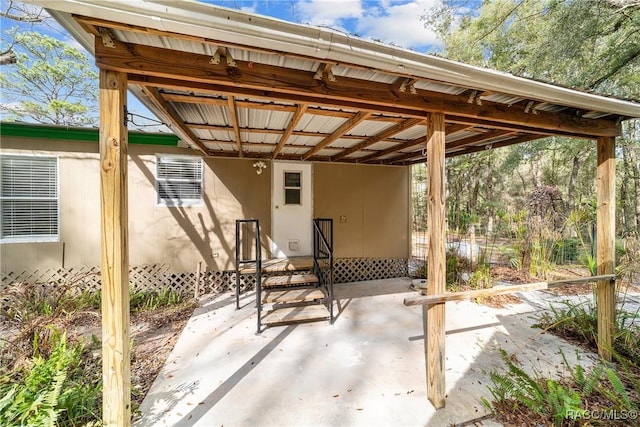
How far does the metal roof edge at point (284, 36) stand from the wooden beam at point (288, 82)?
11.6 inches

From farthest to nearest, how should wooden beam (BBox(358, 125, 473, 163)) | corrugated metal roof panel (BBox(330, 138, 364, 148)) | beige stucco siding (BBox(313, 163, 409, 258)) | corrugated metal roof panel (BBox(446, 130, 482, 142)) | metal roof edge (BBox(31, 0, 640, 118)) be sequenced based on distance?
1. beige stucco siding (BBox(313, 163, 409, 258))
2. corrugated metal roof panel (BBox(330, 138, 364, 148))
3. corrugated metal roof panel (BBox(446, 130, 482, 142))
4. wooden beam (BBox(358, 125, 473, 163))
5. metal roof edge (BBox(31, 0, 640, 118))

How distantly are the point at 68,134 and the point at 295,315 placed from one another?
5100 millimetres

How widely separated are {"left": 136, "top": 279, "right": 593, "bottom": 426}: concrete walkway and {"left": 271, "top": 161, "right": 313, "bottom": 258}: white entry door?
1.74 meters

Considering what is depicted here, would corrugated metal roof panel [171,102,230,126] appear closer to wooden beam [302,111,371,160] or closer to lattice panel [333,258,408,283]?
wooden beam [302,111,371,160]

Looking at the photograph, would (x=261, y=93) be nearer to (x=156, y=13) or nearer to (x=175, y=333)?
(x=156, y=13)

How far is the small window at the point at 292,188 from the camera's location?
18.5 ft

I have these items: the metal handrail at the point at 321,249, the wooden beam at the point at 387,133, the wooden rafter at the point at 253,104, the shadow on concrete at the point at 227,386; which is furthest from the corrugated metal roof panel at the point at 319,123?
the shadow on concrete at the point at 227,386

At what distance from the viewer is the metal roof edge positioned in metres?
1.26

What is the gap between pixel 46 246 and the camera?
452 cm

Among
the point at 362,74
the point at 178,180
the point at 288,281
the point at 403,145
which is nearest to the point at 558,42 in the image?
the point at 403,145

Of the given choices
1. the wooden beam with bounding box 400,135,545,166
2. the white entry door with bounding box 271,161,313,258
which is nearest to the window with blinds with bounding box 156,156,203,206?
the white entry door with bounding box 271,161,313,258

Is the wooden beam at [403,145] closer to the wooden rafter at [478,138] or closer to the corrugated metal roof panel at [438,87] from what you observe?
the wooden rafter at [478,138]

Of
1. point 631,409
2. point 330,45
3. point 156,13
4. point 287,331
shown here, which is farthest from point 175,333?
point 631,409

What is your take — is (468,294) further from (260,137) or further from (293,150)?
(293,150)
